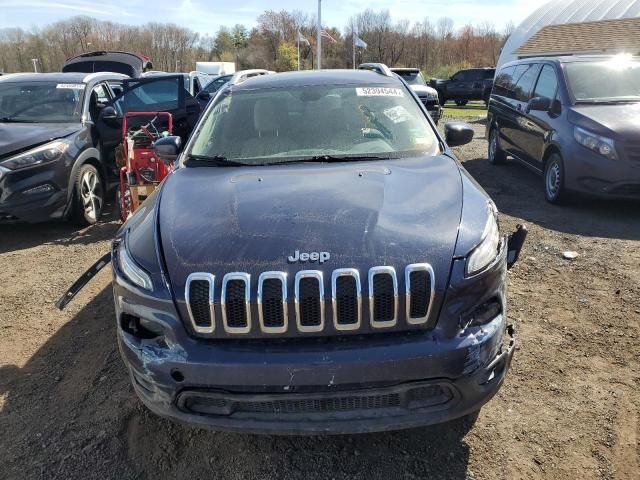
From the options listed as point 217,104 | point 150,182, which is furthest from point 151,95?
point 217,104

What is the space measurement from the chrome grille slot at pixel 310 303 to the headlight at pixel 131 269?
0.64m

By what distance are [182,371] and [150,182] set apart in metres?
3.99

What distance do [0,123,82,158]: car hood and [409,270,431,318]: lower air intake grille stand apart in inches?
195

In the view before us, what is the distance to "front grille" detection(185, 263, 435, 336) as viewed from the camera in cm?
207

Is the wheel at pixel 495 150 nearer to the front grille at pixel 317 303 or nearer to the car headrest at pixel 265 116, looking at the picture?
the car headrest at pixel 265 116

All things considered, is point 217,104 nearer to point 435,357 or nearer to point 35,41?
point 435,357

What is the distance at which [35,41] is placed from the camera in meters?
69.6

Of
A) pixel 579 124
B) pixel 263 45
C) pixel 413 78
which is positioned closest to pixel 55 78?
pixel 579 124

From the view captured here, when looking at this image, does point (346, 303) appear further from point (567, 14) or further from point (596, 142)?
point (567, 14)

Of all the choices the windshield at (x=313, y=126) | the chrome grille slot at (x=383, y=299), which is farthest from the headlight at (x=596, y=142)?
the chrome grille slot at (x=383, y=299)

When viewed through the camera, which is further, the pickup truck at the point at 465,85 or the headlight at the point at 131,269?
the pickup truck at the point at 465,85

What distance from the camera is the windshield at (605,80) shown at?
643 centimetres

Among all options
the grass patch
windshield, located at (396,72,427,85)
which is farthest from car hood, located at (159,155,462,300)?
the grass patch

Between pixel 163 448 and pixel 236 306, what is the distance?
3.16ft
